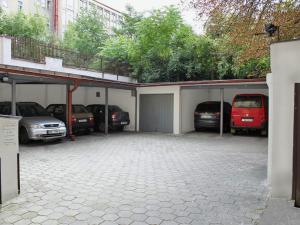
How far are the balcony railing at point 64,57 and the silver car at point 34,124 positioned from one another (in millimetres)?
2953

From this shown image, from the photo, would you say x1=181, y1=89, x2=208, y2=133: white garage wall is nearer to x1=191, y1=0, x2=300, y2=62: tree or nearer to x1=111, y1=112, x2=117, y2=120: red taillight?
x1=111, y1=112, x2=117, y2=120: red taillight

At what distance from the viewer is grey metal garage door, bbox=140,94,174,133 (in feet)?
51.0

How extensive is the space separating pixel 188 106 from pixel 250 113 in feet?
11.5

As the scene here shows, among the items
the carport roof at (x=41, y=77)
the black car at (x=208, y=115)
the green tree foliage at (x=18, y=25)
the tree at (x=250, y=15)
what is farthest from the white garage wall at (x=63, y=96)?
the green tree foliage at (x=18, y=25)

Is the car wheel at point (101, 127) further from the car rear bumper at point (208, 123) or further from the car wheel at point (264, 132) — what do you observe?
the car wheel at point (264, 132)

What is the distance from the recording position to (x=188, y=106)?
15.9 metres

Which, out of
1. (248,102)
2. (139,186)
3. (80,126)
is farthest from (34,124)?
(248,102)

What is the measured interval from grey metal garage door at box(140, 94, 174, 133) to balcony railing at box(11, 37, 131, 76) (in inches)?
169

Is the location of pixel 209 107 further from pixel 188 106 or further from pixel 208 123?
pixel 188 106

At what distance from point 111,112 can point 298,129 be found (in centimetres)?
1155

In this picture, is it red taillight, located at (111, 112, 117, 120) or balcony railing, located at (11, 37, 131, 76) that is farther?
red taillight, located at (111, 112, 117, 120)

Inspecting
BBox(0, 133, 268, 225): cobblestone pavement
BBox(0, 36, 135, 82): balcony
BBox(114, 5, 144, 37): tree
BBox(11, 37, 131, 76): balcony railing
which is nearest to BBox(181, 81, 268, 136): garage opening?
BBox(0, 133, 268, 225): cobblestone pavement

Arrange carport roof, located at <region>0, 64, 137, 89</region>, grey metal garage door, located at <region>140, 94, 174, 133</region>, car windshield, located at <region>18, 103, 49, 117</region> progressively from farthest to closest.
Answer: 1. grey metal garage door, located at <region>140, 94, 174, 133</region>
2. car windshield, located at <region>18, 103, 49, 117</region>
3. carport roof, located at <region>0, 64, 137, 89</region>

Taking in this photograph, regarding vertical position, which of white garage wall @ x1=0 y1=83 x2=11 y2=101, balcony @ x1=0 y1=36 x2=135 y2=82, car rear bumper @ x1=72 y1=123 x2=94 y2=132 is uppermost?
balcony @ x1=0 y1=36 x2=135 y2=82
